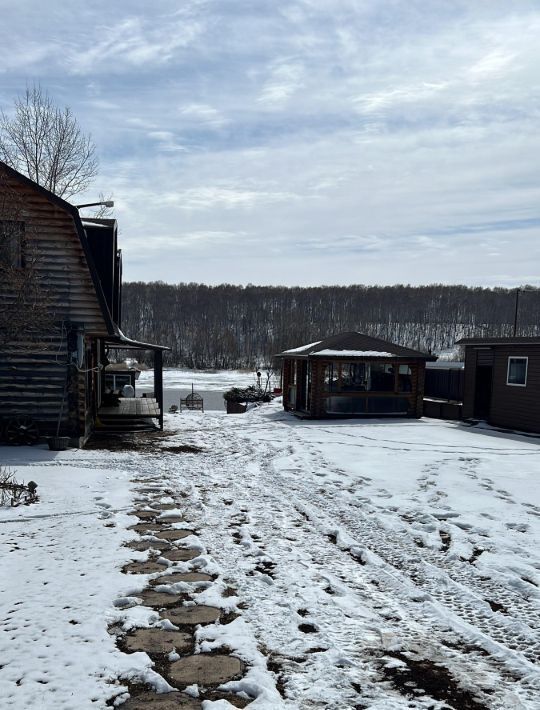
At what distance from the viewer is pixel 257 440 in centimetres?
1473

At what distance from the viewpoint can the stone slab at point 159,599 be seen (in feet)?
15.7

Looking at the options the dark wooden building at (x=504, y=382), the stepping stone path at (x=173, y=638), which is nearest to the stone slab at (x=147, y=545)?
the stepping stone path at (x=173, y=638)

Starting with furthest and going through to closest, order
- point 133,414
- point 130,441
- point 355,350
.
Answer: point 355,350, point 133,414, point 130,441

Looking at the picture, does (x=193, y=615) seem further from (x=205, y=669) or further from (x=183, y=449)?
(x=183, y=449)

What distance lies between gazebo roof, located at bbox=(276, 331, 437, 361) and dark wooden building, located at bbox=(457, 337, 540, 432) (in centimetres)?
173

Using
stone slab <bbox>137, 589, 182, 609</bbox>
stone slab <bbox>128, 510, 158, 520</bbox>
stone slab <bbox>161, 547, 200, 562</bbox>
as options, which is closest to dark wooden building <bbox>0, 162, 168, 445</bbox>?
stone slab <bbox>128, 510, 158, 520</bbox>

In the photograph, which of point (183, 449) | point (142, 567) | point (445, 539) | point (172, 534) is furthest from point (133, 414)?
point (445, 539)

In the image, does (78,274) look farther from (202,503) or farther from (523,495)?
(523,495)

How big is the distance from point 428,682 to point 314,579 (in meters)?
1.79

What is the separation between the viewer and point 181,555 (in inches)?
235

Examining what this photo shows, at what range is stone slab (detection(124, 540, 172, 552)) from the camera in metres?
6.14

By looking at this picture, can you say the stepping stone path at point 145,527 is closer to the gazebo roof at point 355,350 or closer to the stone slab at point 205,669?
the stone slab at point 205,669

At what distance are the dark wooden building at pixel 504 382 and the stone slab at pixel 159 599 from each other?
1582 cm

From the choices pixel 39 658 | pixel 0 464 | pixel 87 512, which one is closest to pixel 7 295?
pixel 0 464
